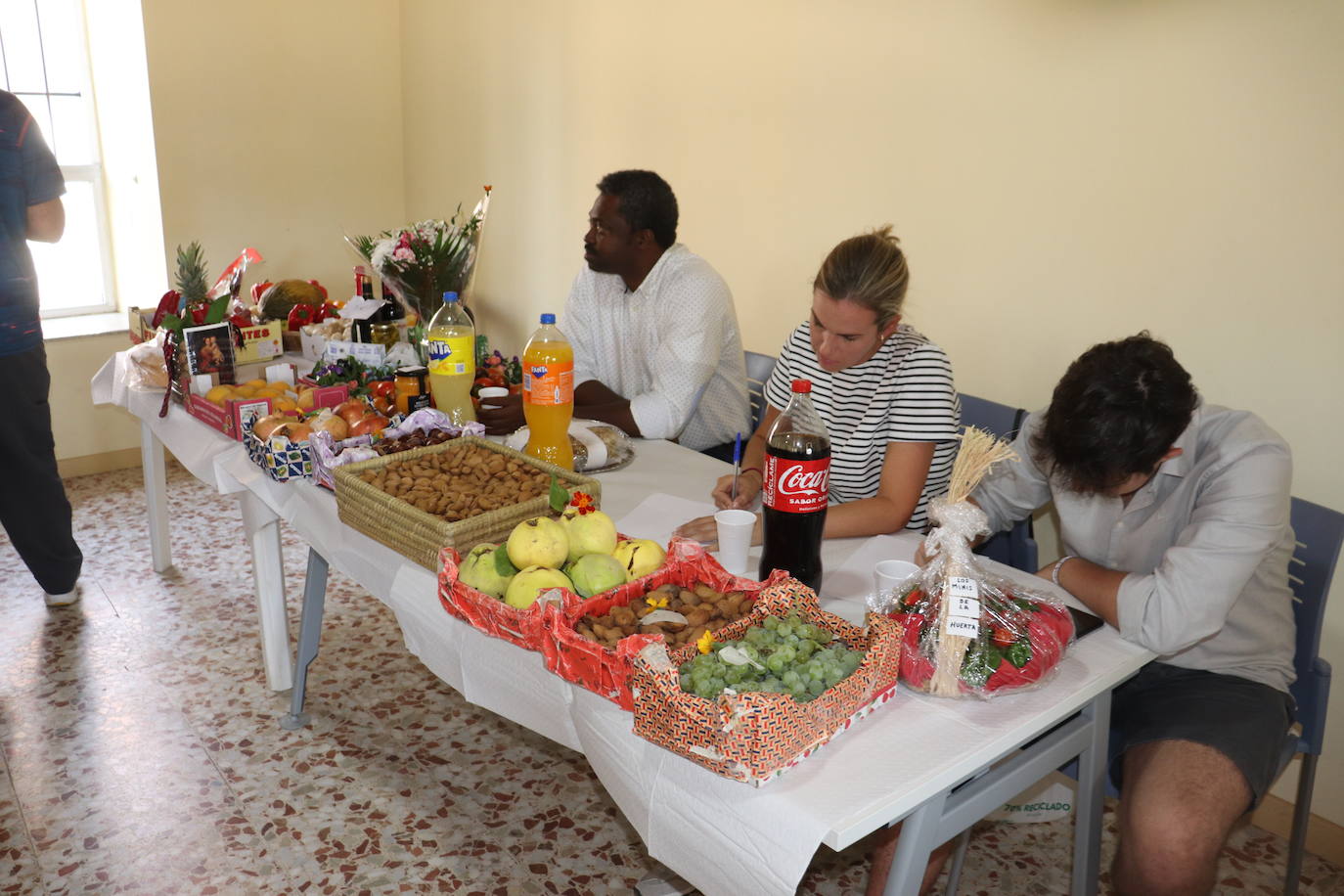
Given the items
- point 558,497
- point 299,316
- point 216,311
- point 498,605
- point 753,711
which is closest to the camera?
point 753,711

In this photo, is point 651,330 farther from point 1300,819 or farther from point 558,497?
point 1300,819

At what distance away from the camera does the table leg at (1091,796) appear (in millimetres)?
1453

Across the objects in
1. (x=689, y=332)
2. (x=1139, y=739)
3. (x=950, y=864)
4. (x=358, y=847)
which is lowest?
(x=358, y=847)

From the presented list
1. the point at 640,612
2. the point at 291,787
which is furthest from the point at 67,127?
the point at 640,612

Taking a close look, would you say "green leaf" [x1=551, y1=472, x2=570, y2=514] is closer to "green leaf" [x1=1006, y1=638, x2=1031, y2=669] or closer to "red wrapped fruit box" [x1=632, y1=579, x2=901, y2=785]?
"red wrapped fruit box" [x1=632, y1=579, x2=901, y2=785]

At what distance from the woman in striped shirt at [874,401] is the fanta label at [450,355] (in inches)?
26.2

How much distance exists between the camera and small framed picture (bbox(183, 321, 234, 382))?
2369 millimetres

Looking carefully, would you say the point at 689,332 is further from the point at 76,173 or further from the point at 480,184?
the point at 76,173

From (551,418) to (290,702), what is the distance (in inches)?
44.7

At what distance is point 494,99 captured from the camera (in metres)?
4.09

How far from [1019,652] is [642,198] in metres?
1.65

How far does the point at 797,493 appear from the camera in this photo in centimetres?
147

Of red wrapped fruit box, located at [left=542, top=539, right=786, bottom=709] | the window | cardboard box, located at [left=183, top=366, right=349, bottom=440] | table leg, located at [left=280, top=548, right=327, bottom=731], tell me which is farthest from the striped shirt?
the window

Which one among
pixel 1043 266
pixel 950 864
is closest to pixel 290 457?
pixel 950 864
